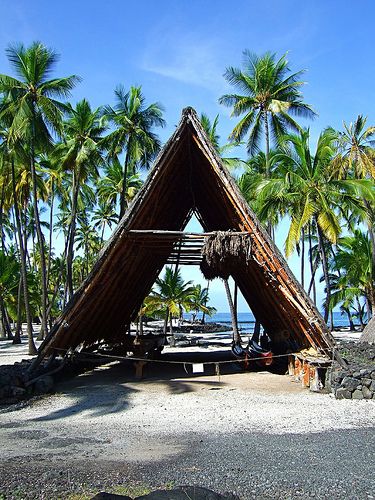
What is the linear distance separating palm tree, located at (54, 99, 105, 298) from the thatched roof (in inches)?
315

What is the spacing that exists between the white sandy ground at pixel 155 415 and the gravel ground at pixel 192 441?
0.8 inches

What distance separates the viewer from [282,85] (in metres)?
22.9

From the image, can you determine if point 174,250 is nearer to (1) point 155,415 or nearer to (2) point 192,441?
(1) point 155,415

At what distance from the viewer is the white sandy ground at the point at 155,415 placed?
263 inches

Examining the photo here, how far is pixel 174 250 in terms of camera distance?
607 inches

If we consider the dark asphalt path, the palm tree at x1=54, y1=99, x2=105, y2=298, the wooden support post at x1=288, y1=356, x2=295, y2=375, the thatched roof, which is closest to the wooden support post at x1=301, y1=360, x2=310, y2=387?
the thatched roof

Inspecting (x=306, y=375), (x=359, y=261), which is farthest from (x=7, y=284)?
(x=306, y=375)

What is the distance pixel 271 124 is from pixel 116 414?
18.6 metres

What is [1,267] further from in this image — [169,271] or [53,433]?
[53,433]

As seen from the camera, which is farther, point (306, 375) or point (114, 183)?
point (114, 183)

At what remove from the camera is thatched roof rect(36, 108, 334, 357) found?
1112 cm

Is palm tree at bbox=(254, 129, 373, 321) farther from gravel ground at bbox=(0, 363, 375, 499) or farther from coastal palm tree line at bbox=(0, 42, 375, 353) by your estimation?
gravel ground at bbox=(0, 363, 375, 499)

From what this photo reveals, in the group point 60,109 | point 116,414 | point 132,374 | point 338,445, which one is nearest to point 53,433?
point 116,414

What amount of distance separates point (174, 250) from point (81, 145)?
10799 mm
